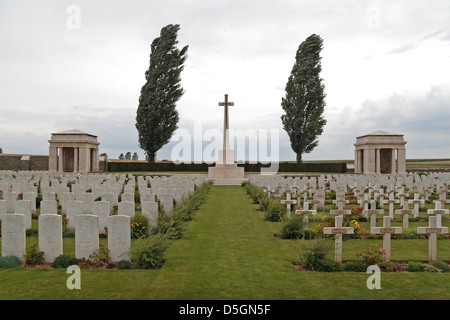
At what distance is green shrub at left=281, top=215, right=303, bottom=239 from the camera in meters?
8.55

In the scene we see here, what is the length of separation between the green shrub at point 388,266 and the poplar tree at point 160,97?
115 feet

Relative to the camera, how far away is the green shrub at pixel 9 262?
6.09 m

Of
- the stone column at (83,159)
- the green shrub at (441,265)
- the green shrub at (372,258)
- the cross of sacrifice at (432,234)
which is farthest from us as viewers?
the stone column at (83,159)

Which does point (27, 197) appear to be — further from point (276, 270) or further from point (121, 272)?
point (276, 270)

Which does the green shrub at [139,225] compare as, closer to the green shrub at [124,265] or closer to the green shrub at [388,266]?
the green shrub at [124,265]

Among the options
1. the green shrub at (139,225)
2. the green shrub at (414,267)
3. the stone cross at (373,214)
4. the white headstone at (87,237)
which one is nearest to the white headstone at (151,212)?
the green shrub at (139,225)

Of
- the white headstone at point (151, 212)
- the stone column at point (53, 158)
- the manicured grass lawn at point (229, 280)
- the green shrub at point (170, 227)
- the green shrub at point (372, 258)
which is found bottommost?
the manicured grass lawn at point (229, 280)

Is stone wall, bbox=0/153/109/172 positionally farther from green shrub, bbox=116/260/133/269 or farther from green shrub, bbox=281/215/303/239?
green shrub, bbox=116/260/133/269

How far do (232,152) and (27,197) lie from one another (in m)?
21.3

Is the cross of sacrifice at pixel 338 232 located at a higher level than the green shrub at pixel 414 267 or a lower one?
higher

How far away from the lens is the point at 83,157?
132 feet

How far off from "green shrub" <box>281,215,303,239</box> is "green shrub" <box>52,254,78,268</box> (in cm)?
478

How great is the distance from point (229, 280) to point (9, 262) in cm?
398
